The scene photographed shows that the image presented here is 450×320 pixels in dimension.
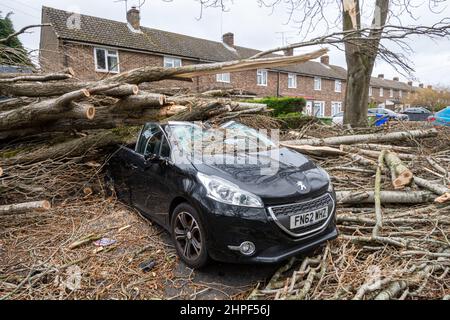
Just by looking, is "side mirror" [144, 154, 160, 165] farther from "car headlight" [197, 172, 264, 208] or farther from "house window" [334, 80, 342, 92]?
"house window" [334, 80, 342, 92]

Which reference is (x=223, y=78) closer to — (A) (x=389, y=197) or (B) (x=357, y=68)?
(B) (x=357, y=68)

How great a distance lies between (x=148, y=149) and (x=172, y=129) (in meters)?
0.50

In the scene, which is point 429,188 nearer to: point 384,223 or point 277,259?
point 384,223

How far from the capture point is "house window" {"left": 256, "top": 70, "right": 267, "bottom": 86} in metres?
26.1

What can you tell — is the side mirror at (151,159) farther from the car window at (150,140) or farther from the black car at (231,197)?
the car window at (150,140)

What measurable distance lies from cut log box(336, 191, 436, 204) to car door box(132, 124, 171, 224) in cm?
241

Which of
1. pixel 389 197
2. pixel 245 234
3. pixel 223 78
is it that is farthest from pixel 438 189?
pixel 223 78

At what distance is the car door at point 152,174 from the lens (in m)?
3.49

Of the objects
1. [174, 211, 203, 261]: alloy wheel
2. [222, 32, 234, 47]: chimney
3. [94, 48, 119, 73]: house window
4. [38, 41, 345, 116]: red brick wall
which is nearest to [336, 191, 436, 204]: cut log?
[174, 211, 203, 261]: alloy wheel

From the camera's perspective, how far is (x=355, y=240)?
324cm

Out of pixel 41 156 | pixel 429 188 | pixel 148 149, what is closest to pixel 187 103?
pixel 148 149

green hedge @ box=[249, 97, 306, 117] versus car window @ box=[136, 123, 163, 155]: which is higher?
green hedge @ box=[249, 97, 306, 117]

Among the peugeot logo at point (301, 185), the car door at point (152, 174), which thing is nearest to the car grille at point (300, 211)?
the peugeot logo at point (301, 185)

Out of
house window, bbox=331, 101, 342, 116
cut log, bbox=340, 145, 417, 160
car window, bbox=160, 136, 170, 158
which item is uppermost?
house window, bbox=331, 101, 342, 116
